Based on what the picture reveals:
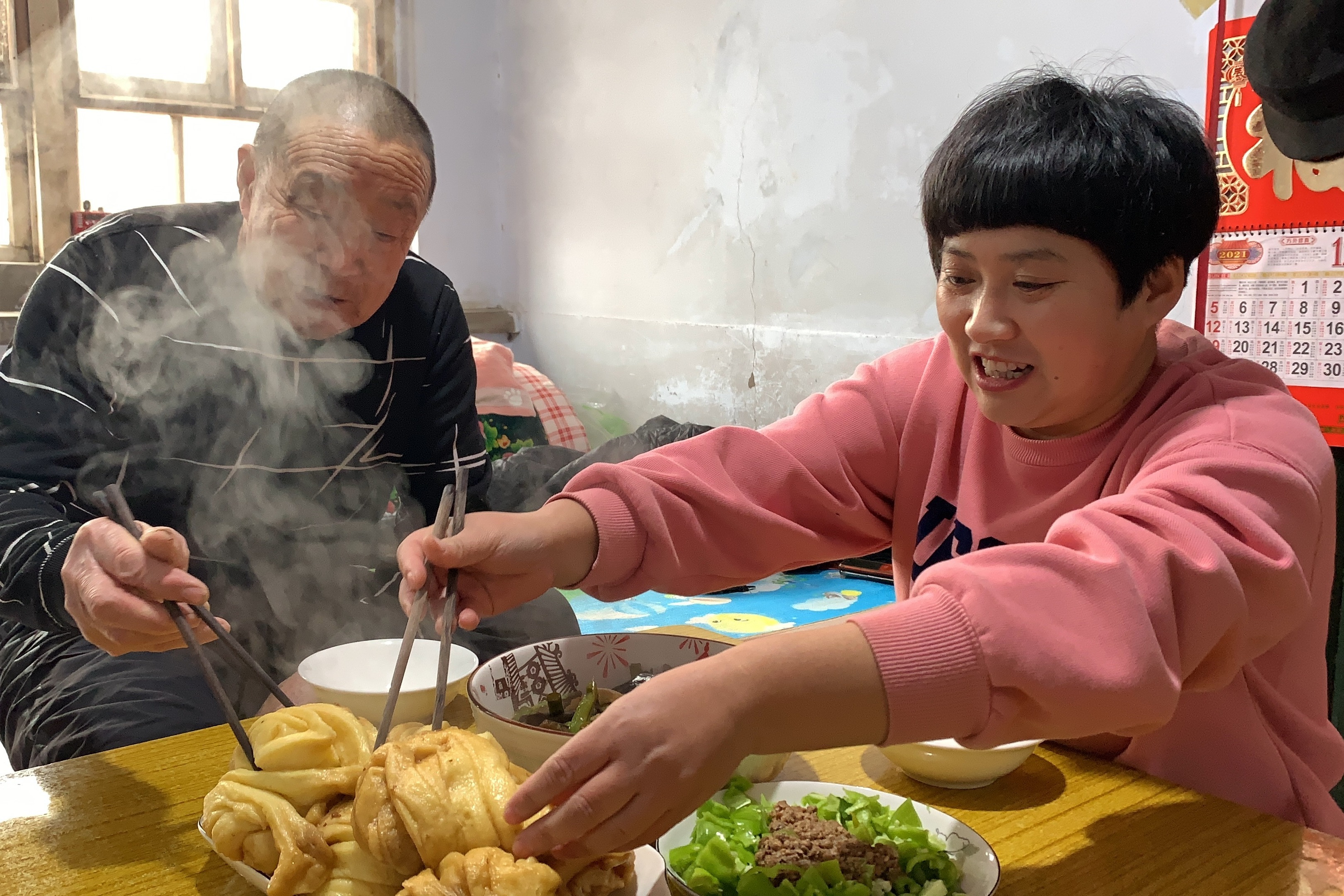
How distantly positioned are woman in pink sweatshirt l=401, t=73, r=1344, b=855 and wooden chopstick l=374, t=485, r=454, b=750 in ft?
0.09

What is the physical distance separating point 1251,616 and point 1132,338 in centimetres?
48

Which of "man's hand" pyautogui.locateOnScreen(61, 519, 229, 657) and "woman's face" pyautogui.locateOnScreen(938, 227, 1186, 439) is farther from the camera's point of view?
"woman's face" pyautogui.locateOnScreen(938, 227, 1186, 439)

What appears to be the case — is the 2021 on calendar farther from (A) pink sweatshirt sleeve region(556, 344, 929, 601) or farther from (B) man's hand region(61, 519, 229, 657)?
(B) man's hand region(61, 519, 229, 657)

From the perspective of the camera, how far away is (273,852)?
0.86 m

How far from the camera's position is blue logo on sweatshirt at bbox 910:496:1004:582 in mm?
1586

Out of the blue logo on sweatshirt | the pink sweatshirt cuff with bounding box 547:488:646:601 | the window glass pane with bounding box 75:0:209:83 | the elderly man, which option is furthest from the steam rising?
the window glass pane with bounding box 75:0:209:83

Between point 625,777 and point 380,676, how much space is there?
74 cm

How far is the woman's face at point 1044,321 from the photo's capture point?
1304 millimetres

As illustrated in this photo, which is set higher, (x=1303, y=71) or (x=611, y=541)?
→ (x=1303, y=71)

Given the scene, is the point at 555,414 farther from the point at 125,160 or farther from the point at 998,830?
the point at 998,830

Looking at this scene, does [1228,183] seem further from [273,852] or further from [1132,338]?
[273,852]

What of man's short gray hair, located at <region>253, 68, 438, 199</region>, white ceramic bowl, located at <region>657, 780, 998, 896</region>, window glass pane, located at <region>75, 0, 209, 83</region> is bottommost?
white ceramic bowl, located at <region>657, 780, 998, 896</region>

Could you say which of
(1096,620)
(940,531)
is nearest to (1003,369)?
(940,531)

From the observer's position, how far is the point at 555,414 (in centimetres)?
532
